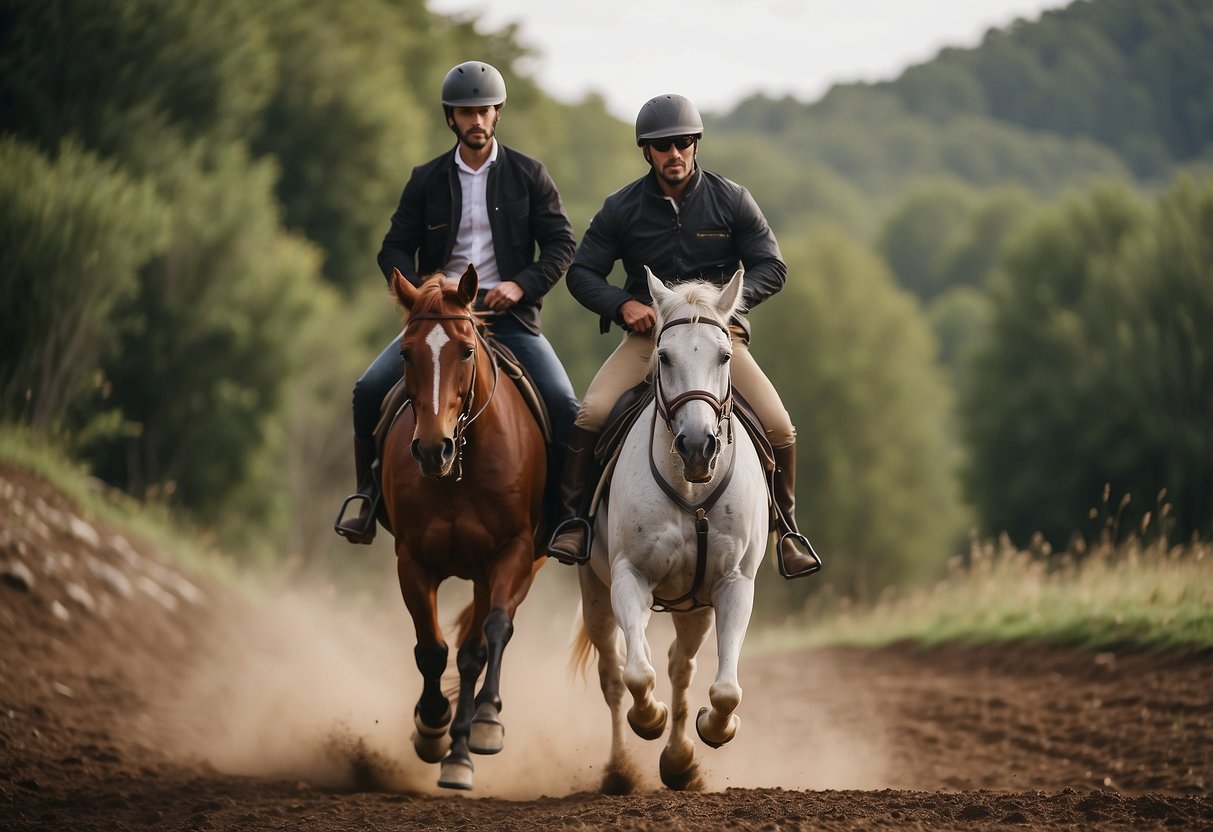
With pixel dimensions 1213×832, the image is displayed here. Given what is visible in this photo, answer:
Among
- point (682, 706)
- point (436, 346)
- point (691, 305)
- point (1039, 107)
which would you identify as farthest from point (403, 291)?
point (1039, 107)

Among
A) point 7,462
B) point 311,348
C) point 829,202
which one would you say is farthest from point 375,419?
point 829,202

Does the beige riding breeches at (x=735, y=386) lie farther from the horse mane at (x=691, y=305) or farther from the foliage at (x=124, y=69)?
the foliage at (x=124, y=69)

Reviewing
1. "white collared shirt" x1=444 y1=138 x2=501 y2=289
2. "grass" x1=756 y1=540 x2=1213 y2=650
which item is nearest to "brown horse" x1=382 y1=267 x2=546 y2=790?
"white collared shirt" x1=444 y1=138 x2=501 y2=289

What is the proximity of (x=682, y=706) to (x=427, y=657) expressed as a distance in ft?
5.67

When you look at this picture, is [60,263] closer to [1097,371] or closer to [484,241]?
[484,241]

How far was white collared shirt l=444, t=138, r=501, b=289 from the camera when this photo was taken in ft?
31.8

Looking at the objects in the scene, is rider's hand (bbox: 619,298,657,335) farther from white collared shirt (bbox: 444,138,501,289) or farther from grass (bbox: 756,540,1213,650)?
grass (bbox: 756,540,1213,650)

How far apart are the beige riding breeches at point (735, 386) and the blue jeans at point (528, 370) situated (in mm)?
448

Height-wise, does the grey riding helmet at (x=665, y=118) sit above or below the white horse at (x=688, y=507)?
above

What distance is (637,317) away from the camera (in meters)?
8.74

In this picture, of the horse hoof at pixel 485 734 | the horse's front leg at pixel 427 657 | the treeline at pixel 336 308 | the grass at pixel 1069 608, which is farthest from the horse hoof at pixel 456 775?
the treeline at pixel 336 308

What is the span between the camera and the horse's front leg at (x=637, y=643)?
797cm

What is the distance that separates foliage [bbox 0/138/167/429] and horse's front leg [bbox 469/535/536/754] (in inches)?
384

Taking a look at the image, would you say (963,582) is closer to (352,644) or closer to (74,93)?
(352,644)
